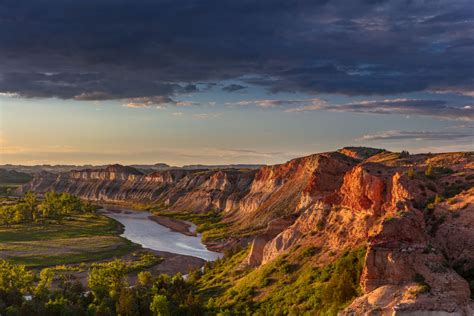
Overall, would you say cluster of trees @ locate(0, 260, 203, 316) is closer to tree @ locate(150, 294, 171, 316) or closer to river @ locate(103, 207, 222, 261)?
tree @ locate(150, 294, 171, 316)

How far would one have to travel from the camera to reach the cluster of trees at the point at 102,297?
4300 cm

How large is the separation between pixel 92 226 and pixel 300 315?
324 feet

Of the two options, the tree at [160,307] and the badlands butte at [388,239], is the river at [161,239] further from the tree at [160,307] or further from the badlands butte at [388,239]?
the tree at [160,307]

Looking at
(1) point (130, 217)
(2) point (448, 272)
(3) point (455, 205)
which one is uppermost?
(3) point (455, 205)

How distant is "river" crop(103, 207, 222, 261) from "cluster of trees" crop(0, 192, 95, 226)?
1703 centimetres

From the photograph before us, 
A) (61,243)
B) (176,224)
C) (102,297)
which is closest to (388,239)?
(102,297)

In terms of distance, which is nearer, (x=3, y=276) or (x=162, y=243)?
(x=3, y=276)

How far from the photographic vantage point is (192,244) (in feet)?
338

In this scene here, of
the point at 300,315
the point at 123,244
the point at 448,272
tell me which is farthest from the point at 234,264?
the point at 123,244

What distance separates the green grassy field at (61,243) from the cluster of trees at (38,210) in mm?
5409

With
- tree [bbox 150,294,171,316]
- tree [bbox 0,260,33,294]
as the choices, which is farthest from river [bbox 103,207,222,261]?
tree [bbox 150,294,171,316]

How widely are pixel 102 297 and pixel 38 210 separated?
93448mm

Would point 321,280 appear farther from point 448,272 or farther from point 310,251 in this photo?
point 448,272

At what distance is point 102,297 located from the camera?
160 feet
